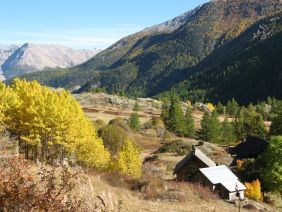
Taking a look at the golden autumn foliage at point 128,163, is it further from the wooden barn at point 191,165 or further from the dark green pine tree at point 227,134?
the dark green pine tree at point 227,134

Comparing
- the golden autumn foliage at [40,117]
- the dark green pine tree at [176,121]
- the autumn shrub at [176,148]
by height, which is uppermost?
the golden autumn foliage at [40,117]

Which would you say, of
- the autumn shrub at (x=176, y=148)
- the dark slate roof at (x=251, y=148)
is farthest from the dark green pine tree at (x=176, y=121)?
the dark slate roof at (x=251, y=148)

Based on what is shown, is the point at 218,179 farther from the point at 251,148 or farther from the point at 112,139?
the point at 251,148

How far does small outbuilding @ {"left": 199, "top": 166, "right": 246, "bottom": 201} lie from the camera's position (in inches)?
1939

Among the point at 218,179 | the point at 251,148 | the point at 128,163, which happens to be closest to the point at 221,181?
the point at 218,179

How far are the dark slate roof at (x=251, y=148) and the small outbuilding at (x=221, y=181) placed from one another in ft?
97.0

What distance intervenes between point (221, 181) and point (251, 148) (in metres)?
34.9

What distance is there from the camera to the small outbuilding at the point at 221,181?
162 ft

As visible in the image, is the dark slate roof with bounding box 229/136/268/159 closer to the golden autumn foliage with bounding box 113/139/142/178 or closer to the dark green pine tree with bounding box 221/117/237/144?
the dark green pine tree with bounding box 221/117/237/144

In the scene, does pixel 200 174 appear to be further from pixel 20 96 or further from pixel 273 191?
pixel 20 96

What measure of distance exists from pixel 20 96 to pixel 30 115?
2.95 m

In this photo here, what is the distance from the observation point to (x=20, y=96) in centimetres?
4469

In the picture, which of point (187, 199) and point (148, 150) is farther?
point (148, 150)

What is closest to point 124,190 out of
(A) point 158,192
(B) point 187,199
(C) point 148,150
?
(A) point 158,192
